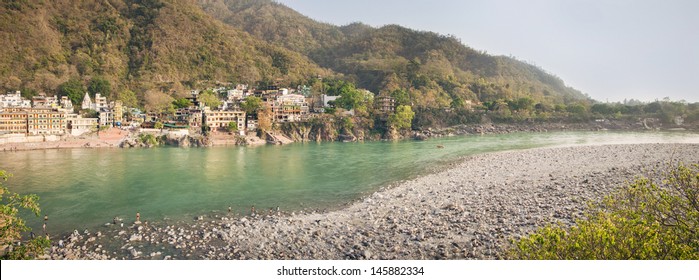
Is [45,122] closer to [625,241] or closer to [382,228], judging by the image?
[382,228]

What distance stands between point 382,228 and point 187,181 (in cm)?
936

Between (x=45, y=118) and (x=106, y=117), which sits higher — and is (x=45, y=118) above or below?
below

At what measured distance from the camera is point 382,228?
7410mm

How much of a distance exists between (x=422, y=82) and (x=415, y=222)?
54.0 meters

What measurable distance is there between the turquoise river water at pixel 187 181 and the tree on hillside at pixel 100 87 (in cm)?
1724

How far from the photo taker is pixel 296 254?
643 cm

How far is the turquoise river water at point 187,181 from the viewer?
392 inches

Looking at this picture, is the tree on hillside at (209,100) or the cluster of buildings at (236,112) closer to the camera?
the cluster of buildings at (236,112)

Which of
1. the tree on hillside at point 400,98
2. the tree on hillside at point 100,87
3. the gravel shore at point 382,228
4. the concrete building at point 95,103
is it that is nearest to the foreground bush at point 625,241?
the gravel shore at point 382,228

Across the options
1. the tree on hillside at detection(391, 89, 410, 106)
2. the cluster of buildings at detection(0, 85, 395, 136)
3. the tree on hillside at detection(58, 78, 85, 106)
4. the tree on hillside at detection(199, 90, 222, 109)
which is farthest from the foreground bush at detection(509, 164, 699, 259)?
the tree on hillside at detection(58, 78, 85, 106)

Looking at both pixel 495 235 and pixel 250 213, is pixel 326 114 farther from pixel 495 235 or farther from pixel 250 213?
pixel 495 235

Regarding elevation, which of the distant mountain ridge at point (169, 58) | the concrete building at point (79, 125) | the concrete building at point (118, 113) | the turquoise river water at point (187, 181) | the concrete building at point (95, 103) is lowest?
the turquoise river water at point (187, 181)

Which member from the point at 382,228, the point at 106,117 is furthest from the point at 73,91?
the point at 382,228

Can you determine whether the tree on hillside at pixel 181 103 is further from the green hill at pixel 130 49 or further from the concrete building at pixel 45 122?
the concrete building at pixel 45 122
